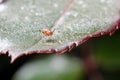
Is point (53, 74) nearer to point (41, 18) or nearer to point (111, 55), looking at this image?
Result: point (111, 55)

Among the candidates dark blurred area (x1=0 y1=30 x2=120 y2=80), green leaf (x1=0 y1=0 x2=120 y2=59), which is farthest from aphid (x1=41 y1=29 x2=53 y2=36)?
dark blurred area (x1=0 y1=30 x2=120 y2=80)

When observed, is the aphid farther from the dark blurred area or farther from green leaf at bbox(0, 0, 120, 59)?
the dark blurred area

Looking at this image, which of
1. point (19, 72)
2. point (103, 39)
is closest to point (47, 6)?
point (103, 39)

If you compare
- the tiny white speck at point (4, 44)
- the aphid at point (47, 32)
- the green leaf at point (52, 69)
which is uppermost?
the aphid at point (47, 32)

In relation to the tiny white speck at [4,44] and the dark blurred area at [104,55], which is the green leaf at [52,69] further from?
the tiny white speck at [4,44]

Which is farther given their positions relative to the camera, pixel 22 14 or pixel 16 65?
pixel 16 65

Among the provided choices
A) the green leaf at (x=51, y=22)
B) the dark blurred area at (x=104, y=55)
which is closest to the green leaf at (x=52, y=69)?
the dark blurred area at (x=104, y=55)
